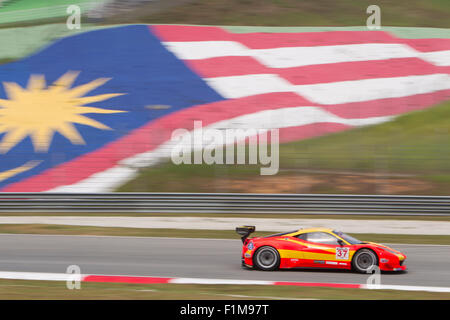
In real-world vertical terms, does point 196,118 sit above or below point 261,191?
above

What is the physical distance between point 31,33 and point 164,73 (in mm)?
8518

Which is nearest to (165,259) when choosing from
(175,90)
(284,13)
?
(175,90)

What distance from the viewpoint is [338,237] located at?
35.4ft

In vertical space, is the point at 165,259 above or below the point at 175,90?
below

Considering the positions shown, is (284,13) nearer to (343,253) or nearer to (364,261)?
(343,253)

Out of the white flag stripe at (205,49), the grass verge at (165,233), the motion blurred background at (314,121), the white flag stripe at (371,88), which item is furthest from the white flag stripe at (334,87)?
the grass verge at (165,233)

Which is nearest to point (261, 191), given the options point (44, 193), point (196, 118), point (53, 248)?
point (196, 118)

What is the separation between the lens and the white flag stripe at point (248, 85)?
26766 millimetres

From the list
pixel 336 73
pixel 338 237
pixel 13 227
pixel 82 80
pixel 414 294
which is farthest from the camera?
pixel 336 73

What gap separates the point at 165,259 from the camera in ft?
39.4

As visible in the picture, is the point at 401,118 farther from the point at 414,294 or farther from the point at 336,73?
the point at 414,294

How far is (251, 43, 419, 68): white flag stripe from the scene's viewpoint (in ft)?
95.7

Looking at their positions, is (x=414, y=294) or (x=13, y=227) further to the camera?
(x=13, y=227)

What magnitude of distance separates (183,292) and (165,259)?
2962 millimetres
